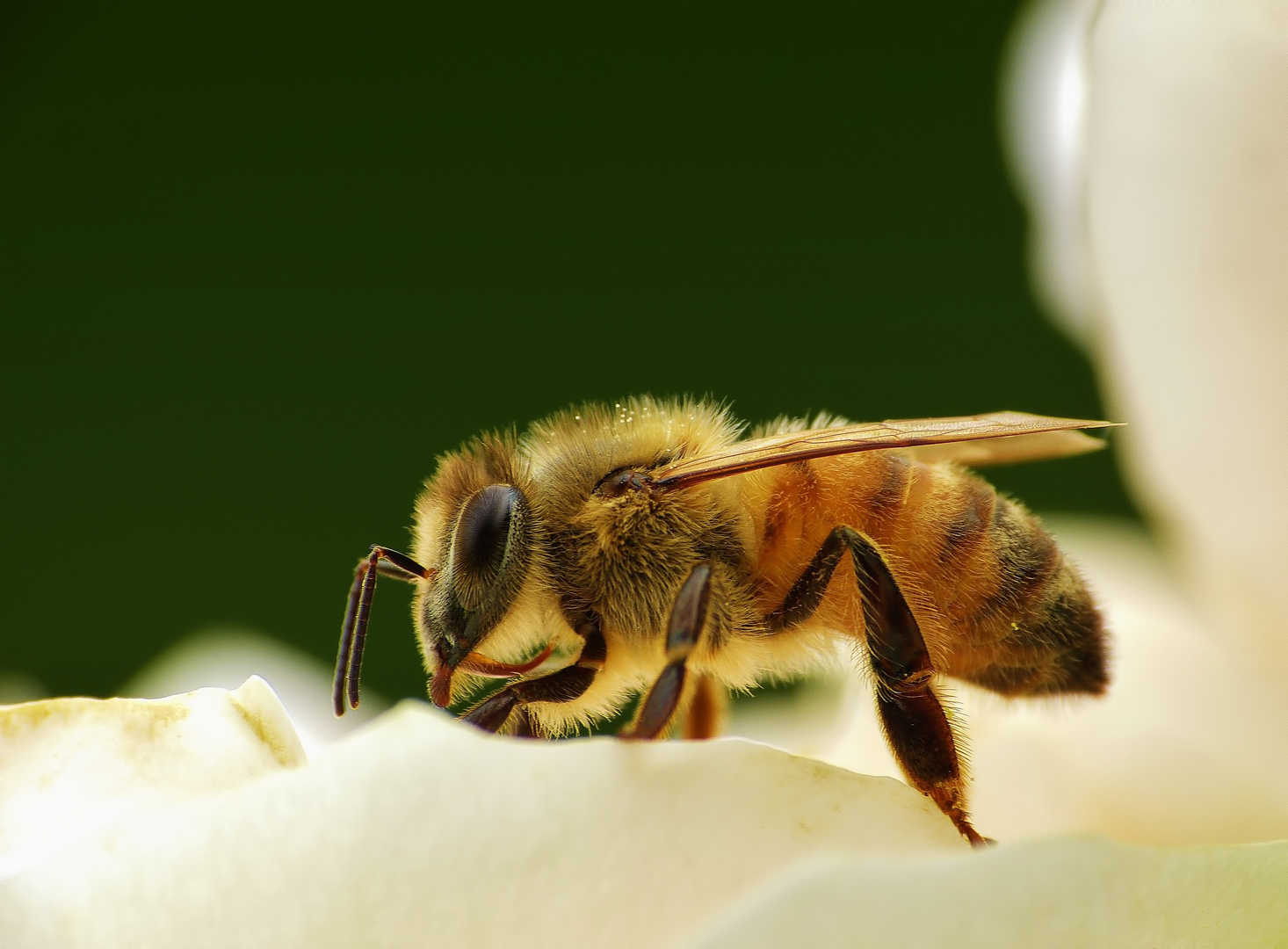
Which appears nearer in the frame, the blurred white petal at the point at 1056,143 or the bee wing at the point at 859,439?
the bee wing at the point at 859,439

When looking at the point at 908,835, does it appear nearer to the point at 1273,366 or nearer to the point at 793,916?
the point at 793,916

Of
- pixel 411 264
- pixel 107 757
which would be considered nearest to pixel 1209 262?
pixel 107 757

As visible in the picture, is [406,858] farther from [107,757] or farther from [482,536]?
[482,536]

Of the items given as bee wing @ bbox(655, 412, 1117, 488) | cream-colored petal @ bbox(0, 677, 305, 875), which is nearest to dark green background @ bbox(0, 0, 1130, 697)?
bee wing @ bbox(655, 412, 1117, 488)

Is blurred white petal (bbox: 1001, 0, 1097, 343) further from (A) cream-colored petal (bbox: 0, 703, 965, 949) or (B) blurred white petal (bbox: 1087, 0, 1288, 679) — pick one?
(A) cream-colored petal (bbox: 0, 703, 965, 949)

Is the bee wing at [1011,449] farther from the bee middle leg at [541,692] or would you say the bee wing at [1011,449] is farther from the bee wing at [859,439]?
the bee middle leg at [541,692]

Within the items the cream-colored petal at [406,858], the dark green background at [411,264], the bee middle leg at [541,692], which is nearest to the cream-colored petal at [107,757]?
the cream-colored petal at [406,858]
